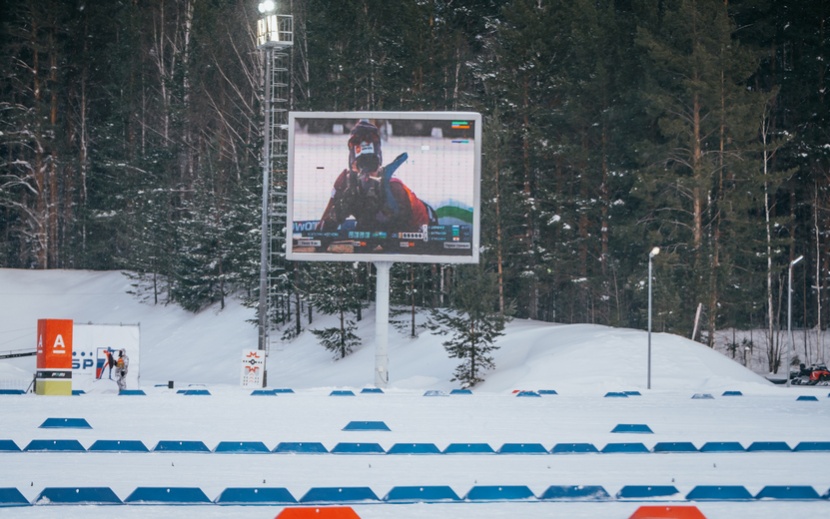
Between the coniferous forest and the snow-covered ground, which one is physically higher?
the coniferous forest

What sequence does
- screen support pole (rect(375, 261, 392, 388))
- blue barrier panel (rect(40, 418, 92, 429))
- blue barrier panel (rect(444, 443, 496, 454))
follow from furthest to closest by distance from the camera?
screen support pole (rect(375, 261, 392, 388))
blue barrier panel (rect(40, 418, 92, 429))
blue barrier panel (rect(444, 443, 496, 454))

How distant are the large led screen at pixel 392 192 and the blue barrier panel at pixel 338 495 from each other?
763 inches

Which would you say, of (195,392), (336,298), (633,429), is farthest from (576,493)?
(336,298)

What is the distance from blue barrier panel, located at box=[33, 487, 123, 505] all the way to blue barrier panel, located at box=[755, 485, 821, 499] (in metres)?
7.45

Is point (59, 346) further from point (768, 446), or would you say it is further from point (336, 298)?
point (336, 298)

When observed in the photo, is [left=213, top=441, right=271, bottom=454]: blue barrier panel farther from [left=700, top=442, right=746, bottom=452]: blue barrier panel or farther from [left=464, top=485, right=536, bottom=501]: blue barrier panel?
[left=700, top=442, right=746, bottom=452]: blue barrier panel

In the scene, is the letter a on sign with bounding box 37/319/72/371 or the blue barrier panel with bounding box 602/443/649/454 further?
the letter a on sign with bounding box 37/319/72/371

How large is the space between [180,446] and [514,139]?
3799 cm

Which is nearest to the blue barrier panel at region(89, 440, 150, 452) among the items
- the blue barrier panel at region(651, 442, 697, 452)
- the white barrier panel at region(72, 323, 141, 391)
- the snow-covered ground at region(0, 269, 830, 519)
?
the snow-covered ground at region(0, 269, 830, 519)

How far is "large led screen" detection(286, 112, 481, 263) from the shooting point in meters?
31.7

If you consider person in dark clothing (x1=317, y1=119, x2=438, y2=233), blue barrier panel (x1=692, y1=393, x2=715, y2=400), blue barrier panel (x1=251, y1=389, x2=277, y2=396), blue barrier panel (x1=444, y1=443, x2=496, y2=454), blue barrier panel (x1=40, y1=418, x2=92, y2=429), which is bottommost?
blue barrier panel (x1=251, y1=389, x2=277, y2=396)

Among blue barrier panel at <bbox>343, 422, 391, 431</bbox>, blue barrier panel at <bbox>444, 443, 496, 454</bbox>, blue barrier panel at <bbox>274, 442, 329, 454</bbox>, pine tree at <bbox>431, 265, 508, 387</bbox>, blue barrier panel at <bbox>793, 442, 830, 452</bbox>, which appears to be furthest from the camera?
pine tree at <bbox>431, 265, 508, 387</bbox>

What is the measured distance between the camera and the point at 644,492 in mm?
12867

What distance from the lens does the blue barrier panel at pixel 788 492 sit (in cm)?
1272
